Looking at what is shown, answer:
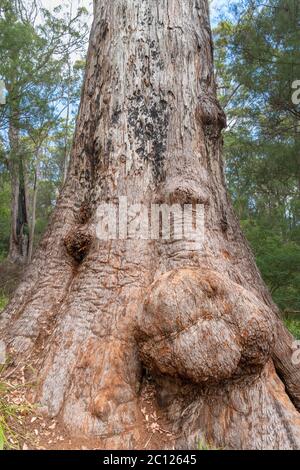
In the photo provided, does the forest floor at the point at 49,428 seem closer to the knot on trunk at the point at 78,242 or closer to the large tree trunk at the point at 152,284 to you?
the large tree trunk at the point at 152,284

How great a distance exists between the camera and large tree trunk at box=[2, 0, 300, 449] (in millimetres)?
1728

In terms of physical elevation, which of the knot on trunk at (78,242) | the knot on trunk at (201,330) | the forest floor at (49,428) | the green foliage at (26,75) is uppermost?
the green foliage at (26,75)

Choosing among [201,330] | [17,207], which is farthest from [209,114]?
[17,207]

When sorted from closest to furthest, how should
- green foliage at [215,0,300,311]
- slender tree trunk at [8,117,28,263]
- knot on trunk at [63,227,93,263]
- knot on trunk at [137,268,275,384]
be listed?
knot on trunk at [137,268,275,384], knot on trunk at [63,227,93,263], green foliage at [215,0,300,311], slender tree trunk at [8,117,28,263]

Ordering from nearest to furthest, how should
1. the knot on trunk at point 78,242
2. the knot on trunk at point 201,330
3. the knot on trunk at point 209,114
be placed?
the knot on trunk at point 201,330, the knot on trunk at point 78,242, the knot on trunk at point 209,114

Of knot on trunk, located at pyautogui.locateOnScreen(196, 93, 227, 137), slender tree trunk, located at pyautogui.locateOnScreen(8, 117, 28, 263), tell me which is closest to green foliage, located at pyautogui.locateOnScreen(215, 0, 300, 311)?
knot on trunk, located at pyautogui.locateOnScreen(196, 93, 227, 137)

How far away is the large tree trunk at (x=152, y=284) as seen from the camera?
5.67 ft

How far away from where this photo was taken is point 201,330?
5.63 feet

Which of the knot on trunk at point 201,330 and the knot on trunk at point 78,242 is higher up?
the knot on trunk at point 78,242

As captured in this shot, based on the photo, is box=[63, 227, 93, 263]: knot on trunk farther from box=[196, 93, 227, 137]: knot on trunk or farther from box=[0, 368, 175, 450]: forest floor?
box=[196, 93, 227, 137]: knot on trunk

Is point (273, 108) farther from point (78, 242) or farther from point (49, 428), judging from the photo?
point (49, 428)

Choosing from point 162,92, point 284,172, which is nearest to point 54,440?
point 162,92

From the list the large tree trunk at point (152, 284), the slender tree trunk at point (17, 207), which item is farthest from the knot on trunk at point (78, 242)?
the slender tree trunk at point (17, 207)

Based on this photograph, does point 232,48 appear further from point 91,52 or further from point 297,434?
point 297,434
